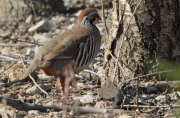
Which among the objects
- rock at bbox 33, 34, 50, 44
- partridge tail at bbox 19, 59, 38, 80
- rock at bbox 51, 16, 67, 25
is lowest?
partridge tail at bbox 19, 59, 38, 80

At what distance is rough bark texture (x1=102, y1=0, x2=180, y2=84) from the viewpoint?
5.45m

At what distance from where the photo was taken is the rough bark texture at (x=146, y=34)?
545cm

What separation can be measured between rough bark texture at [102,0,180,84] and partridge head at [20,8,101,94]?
1.45ft

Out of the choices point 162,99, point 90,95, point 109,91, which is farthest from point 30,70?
point 162,99

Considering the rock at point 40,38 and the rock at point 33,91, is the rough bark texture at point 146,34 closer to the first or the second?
the rock at point 33,91

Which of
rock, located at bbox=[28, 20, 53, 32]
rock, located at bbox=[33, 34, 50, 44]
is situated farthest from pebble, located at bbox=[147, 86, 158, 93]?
rock, located at bbox=[28, 20, 53, 32]

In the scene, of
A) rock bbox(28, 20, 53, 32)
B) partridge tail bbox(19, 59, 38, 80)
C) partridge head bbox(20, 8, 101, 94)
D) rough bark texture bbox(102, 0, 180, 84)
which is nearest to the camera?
rough bark texture bbox(102, 0, 180, 84)

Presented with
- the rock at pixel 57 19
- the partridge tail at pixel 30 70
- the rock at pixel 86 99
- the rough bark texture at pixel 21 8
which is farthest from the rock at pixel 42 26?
the rock at pixel 86 99

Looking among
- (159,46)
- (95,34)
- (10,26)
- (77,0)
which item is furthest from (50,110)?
(77,0)

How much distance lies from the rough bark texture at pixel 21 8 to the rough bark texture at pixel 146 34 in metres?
4.70

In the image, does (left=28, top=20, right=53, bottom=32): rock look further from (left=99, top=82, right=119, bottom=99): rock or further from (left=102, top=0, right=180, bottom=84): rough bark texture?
(left=99, top=82, right=119, bottom=99): rock

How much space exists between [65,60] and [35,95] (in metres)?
0.52

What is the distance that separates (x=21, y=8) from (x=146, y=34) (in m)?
5.06

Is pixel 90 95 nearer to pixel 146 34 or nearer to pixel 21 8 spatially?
pixel 146 34
